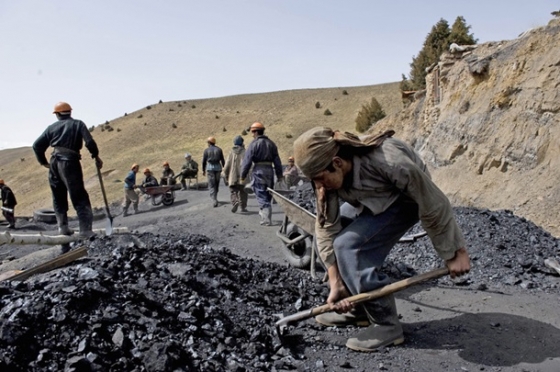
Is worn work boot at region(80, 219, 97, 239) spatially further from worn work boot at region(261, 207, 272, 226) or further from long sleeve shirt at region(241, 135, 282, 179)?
worn work boot at region(261, 207, 272, 226)

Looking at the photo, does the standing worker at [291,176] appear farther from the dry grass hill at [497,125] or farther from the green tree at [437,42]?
the green tree at [437,42]

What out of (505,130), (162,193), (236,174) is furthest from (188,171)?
(505,130)

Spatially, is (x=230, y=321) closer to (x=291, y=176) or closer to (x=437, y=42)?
(x=291, y=176)

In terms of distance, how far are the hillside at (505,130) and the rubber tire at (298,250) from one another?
3926 mm

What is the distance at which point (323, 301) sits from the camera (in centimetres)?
443

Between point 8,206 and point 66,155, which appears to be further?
point 8,206

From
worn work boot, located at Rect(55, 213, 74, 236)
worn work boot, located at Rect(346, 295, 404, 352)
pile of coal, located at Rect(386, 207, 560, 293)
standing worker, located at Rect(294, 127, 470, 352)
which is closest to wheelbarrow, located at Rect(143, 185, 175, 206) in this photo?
worn work boot, located at Rect(55, 213, 74, 236)

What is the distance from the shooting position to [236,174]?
37.0 ft

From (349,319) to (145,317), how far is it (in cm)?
147

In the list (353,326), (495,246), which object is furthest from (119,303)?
(495,246)

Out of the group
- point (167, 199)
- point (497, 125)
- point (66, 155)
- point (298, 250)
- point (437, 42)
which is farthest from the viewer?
point (437, 42)

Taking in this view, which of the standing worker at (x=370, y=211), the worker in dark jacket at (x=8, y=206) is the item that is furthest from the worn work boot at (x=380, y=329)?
the worker in dark jacket at (x=8, y=206)

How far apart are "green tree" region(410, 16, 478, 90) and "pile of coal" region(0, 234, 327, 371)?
18.3m

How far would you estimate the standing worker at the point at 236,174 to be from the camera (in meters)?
Answer: 11.3
